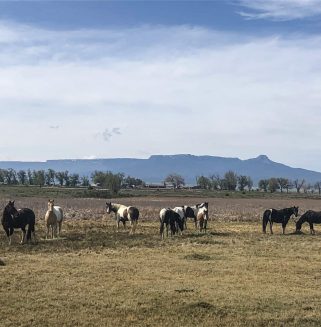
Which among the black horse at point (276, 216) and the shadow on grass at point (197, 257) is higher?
the black horse at point (276, 216)

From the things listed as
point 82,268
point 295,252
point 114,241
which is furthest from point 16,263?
point 295,252

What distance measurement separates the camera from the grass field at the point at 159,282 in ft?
38.4

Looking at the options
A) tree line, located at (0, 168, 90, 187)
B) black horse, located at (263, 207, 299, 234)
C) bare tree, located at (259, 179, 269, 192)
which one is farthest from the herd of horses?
bare tree, located at (259, 179, 269, 192)

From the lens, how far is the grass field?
11703mm

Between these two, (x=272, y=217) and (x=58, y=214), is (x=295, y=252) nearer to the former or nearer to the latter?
(x=272, y=217)

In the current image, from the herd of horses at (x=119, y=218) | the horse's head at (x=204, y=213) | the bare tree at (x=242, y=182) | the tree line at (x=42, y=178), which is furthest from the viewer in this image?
the bare tree at (x=242, y=182)

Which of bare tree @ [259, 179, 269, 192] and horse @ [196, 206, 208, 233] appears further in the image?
bare tree @ [259, 179, 269, 192]

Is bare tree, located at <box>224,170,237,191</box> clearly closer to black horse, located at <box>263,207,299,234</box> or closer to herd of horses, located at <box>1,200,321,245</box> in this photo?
herd of horses, located at <box>1,200,321,245</box>

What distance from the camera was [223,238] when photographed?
26250 mm

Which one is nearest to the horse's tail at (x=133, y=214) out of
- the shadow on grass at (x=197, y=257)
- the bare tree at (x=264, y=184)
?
the shadow on grass at (x=197, y=257)

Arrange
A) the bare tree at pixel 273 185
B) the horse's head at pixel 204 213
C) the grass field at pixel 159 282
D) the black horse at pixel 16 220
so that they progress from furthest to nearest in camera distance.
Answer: the bare tree at pixel 273 185 < the horse's head at pixel 204 213 < the black horse at pixel 16 220 < the grass field at pixel 159 282

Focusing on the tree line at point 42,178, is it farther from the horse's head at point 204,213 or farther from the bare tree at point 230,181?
the horse's head at point 204,213

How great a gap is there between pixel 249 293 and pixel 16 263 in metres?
8.29

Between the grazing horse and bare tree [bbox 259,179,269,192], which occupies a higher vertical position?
bare tree [bbox 259,179,269,192]
